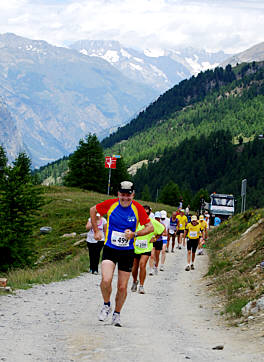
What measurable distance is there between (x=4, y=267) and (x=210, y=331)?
696 inches

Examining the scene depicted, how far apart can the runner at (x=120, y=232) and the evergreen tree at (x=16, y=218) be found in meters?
17.5

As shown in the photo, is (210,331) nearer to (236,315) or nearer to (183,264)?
(236,315)

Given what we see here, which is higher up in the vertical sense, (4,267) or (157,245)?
(157,245)

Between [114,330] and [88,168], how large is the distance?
7867 cm

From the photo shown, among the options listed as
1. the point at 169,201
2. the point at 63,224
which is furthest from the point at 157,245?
the point at 169,201

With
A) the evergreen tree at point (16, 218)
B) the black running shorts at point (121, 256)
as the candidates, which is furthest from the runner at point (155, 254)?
the black running shorts at point (121, 256)

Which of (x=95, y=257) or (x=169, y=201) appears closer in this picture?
(x=95, y=257)

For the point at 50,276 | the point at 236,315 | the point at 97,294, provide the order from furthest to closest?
the point at 50,276, the point at 97,294, the point at 236,315

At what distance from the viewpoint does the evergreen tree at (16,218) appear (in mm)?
26844

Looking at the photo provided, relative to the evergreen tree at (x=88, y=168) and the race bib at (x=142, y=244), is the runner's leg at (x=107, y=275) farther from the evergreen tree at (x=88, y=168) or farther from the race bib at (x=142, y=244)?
the evergreen tree at (x=88, y=168)

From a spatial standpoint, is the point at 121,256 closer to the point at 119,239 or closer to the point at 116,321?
the point at 119,239

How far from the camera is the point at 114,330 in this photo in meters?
9.06

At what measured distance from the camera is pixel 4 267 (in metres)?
26.3

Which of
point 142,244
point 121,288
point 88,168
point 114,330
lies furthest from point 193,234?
point 88,168
